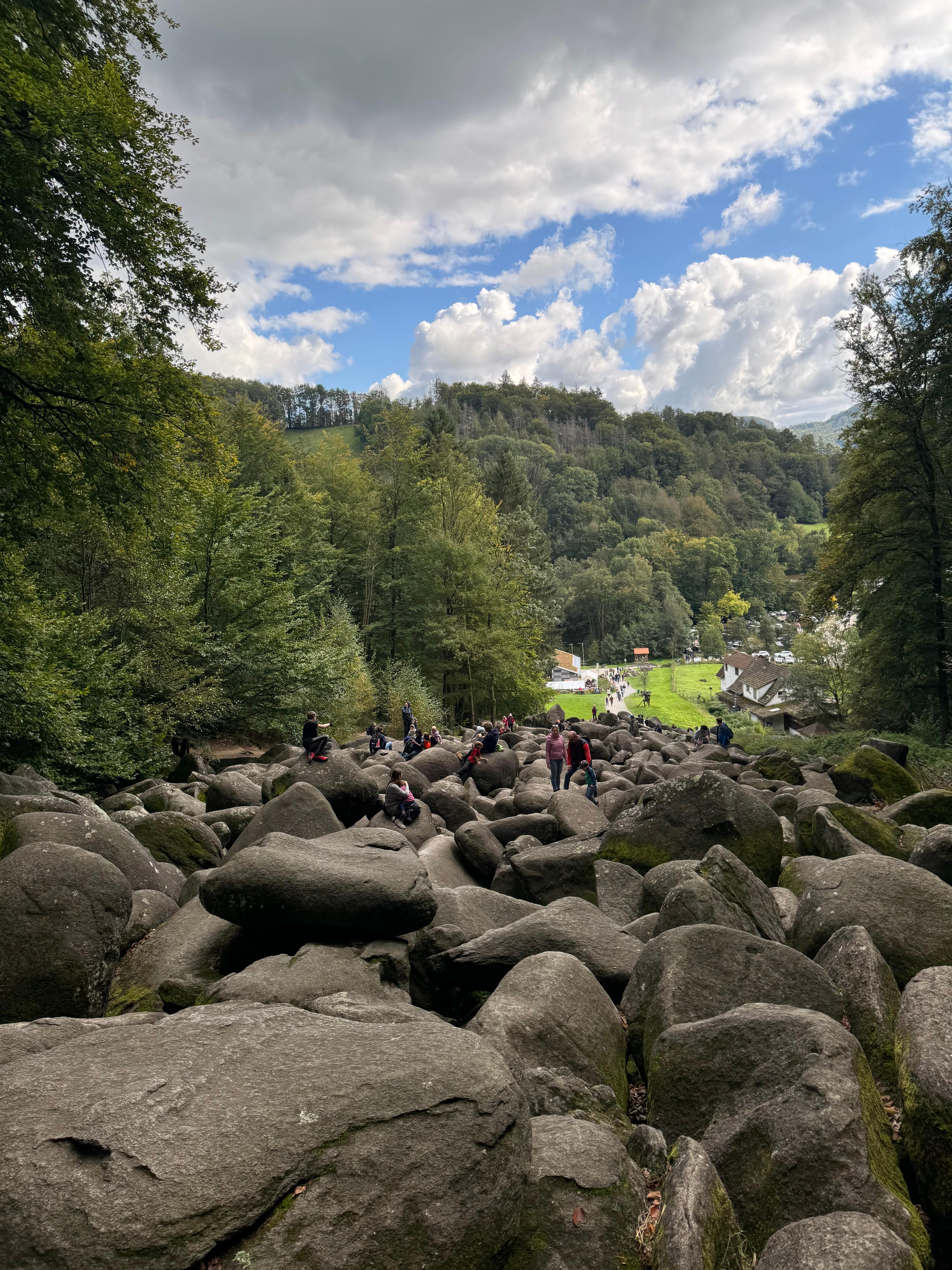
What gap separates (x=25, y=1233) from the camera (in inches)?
105

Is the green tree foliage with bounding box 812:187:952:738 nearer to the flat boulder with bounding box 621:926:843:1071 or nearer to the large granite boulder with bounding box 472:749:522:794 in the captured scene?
the large granite boulder with bounding box 472:749:522:794

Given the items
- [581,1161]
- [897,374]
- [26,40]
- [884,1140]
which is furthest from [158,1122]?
[897,374]

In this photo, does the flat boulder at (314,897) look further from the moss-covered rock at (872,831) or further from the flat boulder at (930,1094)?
the moss-covered rock at (872,831)

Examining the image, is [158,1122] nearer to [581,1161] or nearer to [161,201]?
[581,1161]

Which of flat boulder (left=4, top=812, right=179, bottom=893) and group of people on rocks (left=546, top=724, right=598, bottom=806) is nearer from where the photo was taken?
flat boulder (left=4, top=812, right=179, bottom=893)

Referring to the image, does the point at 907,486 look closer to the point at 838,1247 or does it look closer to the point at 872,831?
the point at 872,831

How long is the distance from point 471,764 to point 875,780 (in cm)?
890

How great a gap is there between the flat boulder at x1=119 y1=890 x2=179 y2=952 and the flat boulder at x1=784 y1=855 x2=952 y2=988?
19.6 ft

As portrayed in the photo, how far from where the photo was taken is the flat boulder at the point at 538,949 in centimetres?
607

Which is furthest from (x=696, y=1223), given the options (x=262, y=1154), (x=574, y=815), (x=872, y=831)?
(x=574, y=815)

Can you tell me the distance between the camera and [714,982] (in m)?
4.98

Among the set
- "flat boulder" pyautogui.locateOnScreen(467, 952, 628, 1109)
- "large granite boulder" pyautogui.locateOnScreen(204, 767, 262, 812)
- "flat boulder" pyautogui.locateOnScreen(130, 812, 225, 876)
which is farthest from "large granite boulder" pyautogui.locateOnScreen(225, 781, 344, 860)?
"flat boulder" pyautogui.locateOnScreen(467, 952, 628, 1109)

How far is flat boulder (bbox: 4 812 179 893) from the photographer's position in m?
6.92

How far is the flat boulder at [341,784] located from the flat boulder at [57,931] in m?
4.99
